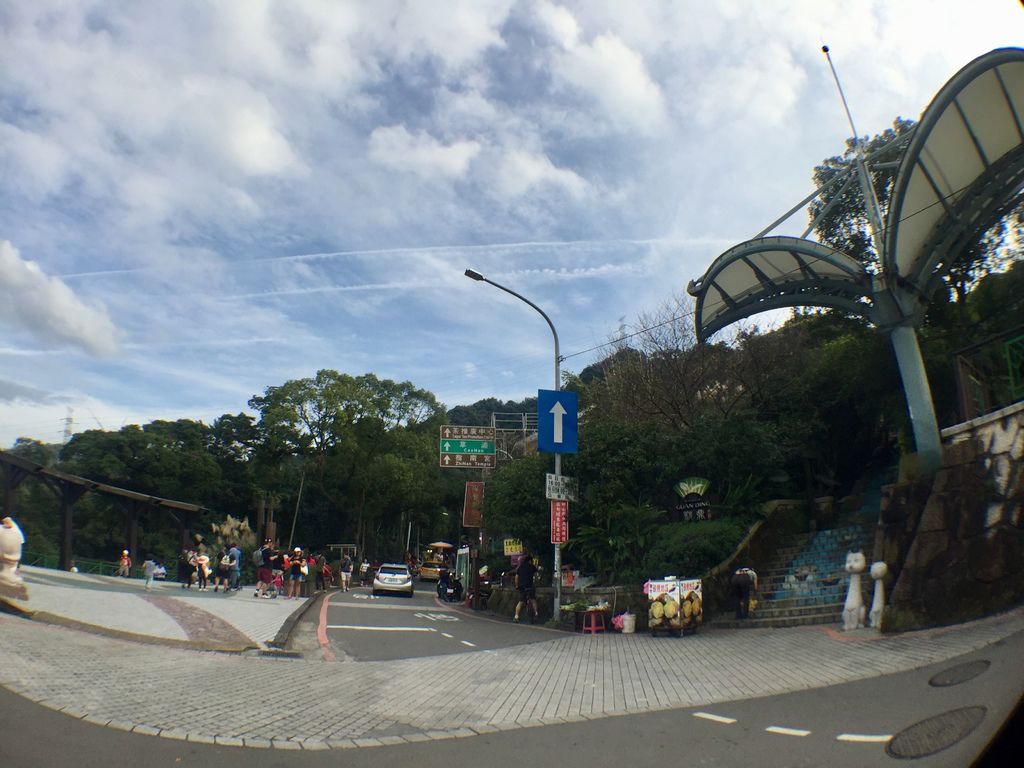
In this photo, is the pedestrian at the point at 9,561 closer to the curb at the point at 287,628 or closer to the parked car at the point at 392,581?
the curb at the point at 287,628

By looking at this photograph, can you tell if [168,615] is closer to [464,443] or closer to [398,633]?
[398,633]

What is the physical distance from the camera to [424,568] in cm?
5212

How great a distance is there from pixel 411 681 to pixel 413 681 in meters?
0.02

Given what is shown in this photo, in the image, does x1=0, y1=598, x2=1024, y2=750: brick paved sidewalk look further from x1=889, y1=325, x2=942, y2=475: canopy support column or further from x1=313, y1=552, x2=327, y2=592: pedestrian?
x1=313, y1=552, x2=327, y2=592: pedestrian

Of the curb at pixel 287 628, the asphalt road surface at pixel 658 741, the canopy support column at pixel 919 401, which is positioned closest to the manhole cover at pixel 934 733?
the asphalt road surface at pixel 658 741

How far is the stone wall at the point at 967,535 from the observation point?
30.2 ft

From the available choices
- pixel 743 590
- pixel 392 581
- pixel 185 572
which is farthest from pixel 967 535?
pixel 392 581

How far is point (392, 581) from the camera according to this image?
3042cm

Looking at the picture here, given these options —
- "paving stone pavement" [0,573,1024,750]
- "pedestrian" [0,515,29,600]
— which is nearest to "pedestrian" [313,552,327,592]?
"pedestrian" [0,515,29,600]

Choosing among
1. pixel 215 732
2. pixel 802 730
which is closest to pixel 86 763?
pixel 215 732

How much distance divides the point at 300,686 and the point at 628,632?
8.19 metres

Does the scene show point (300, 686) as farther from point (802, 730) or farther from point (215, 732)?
point (802, 730)

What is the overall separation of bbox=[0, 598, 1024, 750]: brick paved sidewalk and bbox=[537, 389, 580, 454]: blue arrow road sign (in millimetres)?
6003

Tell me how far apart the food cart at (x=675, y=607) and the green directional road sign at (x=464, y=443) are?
15614mm
